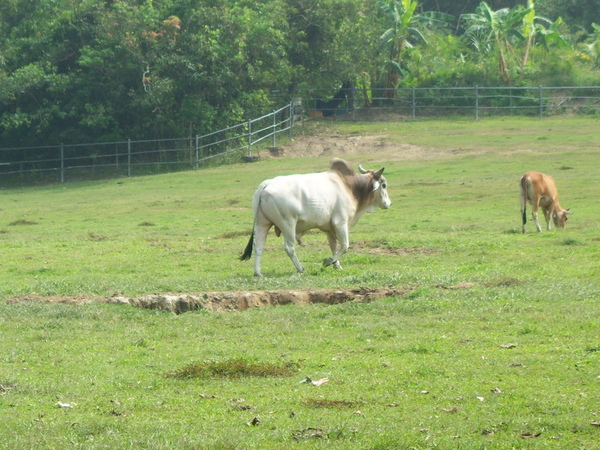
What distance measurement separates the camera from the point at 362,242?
18719mm

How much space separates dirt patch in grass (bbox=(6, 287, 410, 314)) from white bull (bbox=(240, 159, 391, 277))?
2.07 meters

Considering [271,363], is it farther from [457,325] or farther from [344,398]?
[457,325]

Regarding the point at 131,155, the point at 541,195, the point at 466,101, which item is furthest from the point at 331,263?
the point at 466,101

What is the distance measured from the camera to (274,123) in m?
40.0

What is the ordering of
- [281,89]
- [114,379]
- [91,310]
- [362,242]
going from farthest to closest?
1. [281,89]
2. [362,242]
3. [91,310]
4. [114,379]

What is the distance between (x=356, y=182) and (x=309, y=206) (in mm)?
1576

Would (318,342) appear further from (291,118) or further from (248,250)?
(291,118)

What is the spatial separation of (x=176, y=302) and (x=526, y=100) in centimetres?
3342

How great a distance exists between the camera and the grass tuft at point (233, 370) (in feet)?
29.2

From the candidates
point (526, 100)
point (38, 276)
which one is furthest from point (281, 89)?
point (38, 276)

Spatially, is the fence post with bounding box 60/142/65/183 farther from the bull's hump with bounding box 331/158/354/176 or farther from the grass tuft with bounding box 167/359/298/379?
the grass tuft with bounding box 167/359/298/379

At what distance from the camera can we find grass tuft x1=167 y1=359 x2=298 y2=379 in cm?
891

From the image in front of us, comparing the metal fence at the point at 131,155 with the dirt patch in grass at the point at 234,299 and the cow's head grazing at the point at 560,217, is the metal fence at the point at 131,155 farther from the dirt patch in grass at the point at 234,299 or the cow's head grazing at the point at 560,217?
the dirt patch in grass at the point at 234,299

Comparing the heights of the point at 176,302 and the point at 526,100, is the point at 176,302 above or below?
below
